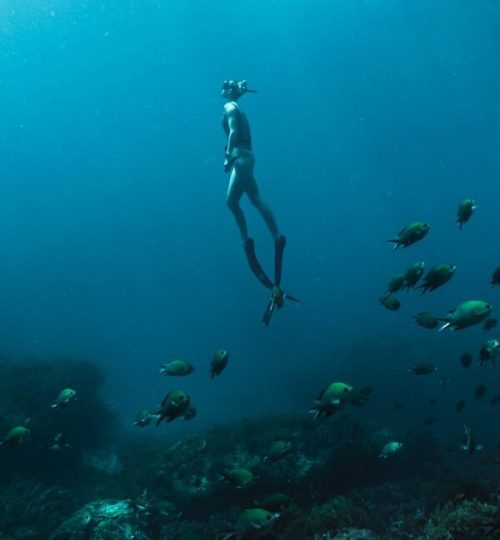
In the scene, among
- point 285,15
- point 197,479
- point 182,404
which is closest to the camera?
point 182,404

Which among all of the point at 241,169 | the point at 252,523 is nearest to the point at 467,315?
the point at 252,523

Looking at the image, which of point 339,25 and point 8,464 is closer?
point 8,464

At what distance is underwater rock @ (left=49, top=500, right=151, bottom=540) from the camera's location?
7.74 m

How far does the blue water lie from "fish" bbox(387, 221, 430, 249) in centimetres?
2093

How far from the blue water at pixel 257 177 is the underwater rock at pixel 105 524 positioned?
769 inches

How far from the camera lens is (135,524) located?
8133 mm

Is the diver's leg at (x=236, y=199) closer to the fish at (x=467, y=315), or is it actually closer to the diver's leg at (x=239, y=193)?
the diver's leg at (x=239, y=193)

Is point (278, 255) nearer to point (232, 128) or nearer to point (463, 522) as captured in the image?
point (232, 128)

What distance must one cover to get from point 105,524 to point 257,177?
414ft

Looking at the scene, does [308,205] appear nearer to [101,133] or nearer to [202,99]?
[202,99]

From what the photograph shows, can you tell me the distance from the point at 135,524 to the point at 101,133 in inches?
5363

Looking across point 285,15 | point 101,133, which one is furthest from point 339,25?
point 101,133

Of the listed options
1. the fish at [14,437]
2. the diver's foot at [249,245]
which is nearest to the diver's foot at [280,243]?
the diver's foot at [249,245]

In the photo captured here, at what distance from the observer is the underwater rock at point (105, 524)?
7.74 metres
